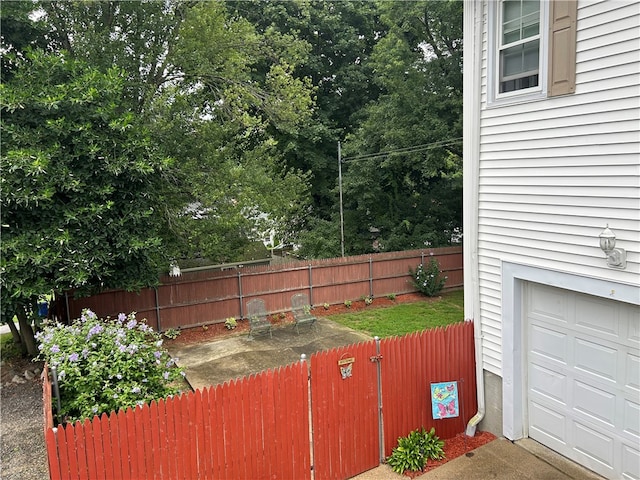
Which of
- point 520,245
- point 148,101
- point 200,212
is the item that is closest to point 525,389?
point 520,245

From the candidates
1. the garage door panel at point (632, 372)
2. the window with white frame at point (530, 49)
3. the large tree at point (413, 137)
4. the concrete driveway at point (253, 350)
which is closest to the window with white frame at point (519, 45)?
the window with white frame at point (530, 49)

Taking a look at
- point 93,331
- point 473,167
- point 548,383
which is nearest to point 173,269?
point 93,331

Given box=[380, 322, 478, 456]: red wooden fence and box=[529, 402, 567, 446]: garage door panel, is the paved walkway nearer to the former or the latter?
box=[529, 402, 567, 446]: garage door panel

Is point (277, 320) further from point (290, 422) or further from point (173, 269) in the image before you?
point (290, 422)

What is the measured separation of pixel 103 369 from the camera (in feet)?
16.8

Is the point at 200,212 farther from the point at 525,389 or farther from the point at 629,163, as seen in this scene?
the point at 629,163

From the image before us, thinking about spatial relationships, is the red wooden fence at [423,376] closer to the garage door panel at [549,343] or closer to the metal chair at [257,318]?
the garage door panel at [549,343]

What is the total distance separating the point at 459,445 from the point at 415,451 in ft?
2.71

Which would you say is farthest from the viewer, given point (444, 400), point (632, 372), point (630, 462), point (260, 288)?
point (260, 288)

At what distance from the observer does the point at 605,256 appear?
490 centimetres

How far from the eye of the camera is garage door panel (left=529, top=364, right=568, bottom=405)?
5793mm

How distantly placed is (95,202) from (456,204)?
15.7 metres

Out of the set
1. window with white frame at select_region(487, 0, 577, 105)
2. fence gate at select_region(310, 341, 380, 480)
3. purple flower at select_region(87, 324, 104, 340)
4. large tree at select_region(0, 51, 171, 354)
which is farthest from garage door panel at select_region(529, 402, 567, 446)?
large tree at select_region(0, 51, 171, 354)

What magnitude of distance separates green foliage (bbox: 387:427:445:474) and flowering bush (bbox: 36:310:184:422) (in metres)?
2.91
